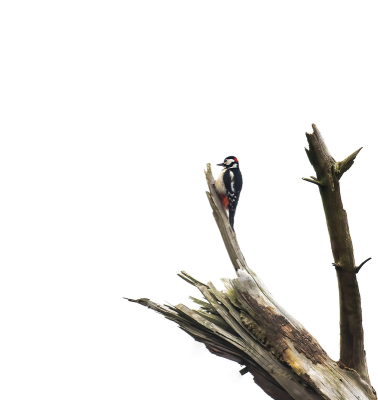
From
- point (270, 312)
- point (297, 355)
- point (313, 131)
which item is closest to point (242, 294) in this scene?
point (270, 312)

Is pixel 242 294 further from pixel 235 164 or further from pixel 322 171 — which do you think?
pixel 235 164

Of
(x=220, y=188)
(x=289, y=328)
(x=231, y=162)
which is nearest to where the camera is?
(x=289, y=328)

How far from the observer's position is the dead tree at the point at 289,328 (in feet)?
11.1

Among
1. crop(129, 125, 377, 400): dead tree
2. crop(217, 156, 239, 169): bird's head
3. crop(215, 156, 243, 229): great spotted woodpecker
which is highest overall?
crop(217, 156, 239, 169): bird's head

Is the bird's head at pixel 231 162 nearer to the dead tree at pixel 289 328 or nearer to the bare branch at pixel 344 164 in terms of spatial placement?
the dead tree at pixel 289 328

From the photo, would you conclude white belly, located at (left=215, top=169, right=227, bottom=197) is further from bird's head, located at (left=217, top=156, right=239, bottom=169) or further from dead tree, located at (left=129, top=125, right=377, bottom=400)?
dead tree, located at (left=129, top=125, right=377, bottom=400)

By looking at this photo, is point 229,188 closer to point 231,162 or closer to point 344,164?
point 231,162

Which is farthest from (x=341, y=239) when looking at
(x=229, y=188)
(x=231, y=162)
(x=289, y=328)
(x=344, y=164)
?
(x=231, y=162)

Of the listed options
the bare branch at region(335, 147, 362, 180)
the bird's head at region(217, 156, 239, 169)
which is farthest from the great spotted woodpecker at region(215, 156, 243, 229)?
the bare branch at region(335, 147, 362, 180)

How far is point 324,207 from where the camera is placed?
342 centimetres

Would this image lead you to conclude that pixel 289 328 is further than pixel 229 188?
No

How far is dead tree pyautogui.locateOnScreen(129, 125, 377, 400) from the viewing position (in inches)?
133

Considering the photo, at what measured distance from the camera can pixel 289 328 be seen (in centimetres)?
366

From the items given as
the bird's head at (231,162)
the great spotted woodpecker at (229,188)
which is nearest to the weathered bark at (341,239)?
the great spotted woodpecker at (229,188)
